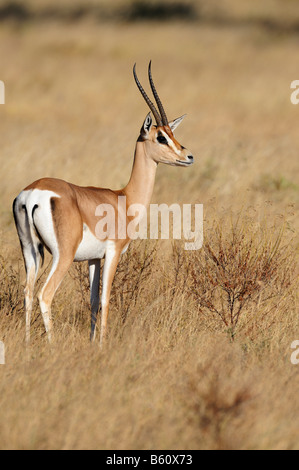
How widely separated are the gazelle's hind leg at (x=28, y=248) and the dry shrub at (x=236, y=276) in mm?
1603

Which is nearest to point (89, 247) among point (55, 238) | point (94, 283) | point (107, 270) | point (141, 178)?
point (107, 270)

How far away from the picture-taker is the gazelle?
5.20 metres

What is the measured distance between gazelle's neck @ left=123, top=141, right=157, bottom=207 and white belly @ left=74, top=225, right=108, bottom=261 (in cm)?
66

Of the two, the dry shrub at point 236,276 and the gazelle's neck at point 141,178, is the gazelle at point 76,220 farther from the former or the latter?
the dry shrub at point 236,276

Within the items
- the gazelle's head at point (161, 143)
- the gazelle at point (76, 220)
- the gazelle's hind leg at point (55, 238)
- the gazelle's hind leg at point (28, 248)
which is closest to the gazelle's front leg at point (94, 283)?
the gazelle at point (76, 220)

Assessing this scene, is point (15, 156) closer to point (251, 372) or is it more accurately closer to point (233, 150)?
point (233, 150)

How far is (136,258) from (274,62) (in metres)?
21.4

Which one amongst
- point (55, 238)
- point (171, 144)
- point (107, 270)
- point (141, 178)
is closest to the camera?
point (55, 238)

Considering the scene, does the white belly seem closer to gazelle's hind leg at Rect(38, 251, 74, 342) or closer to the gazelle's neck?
gazelle's hind leg at Rect(38, 251, 74, 342)

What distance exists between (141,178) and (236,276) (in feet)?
4.07

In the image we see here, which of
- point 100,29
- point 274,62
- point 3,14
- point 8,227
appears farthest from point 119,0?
point 8,227

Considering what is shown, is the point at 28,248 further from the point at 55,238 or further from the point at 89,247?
the point at 89,247

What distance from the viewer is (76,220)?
5312 millimetres

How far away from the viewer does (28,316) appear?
535 centimetres
